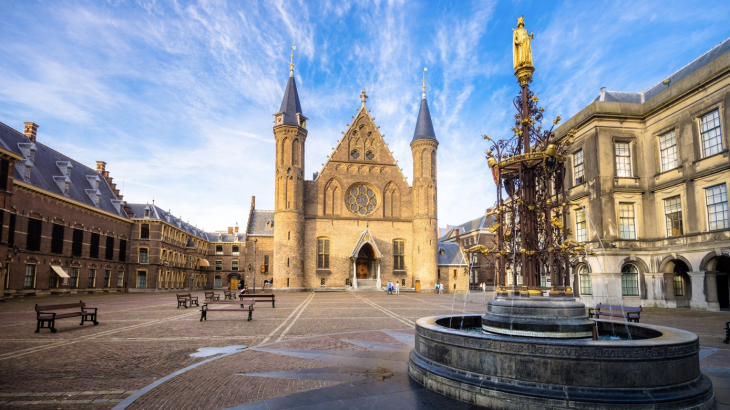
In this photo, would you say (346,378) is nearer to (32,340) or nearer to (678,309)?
(32,340)

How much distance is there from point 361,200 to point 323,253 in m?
7.36

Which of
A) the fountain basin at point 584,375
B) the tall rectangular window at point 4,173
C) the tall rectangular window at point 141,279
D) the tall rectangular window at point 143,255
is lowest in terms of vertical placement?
the tall rectangular window at point 141,279

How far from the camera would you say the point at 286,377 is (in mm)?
7406

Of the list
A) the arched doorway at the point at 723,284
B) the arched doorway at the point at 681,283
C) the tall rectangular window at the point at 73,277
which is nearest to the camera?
the arched doorway at the point at 723,284

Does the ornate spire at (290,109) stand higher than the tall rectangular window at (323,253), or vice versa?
the ornate spire at (290,109)

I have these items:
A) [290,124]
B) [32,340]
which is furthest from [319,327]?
[290,124]

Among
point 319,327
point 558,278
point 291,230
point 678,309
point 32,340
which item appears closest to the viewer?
point 558,278

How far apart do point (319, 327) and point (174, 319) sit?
680 centimetres

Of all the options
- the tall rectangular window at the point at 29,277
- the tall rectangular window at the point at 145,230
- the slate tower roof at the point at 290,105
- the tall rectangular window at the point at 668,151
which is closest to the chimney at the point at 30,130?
the tall rectangular window at the point at 29,277

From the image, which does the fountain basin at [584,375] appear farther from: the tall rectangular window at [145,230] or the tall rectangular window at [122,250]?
the tall rectangular window at [145,230]

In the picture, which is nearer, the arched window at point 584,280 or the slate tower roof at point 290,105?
the arched window at point 584,280

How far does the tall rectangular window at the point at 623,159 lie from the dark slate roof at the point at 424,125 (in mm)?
23249

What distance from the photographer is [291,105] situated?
152 ft

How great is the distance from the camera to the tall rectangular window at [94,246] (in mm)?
40500
